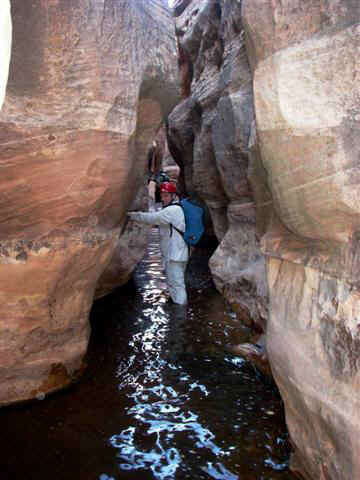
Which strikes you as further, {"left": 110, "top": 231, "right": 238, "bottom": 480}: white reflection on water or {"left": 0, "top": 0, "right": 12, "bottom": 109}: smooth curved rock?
{"left": 110, "top": 231, "right": 238, "bottom": 480}: white reflection on water

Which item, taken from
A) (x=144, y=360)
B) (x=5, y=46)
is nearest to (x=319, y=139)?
(x=5, y=46)

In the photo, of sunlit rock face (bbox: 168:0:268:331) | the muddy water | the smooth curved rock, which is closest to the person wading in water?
sunlit rock face (bbox: 168:0:268:331)

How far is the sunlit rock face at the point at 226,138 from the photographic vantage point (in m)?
5.40

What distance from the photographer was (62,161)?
268cm

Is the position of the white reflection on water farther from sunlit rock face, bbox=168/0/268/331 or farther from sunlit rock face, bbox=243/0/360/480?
sunlit rock face, bbox=168/0/268/331

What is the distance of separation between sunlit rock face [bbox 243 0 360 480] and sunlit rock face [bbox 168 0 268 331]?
206 centimetres

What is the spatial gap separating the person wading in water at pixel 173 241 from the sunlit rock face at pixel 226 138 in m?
0.66

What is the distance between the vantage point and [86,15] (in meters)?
2.69

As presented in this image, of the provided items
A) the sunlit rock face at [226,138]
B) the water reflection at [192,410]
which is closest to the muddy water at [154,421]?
the water reflection at [192,410]

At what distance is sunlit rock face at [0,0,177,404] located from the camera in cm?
260

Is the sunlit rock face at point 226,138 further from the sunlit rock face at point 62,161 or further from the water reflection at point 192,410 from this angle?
the sunlit rock face at point 62,161

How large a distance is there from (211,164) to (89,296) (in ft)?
13.9

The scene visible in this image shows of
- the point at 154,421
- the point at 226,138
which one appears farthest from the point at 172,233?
the point at 154,421

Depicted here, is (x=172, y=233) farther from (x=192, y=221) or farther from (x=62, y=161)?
(x=62, y=161)
